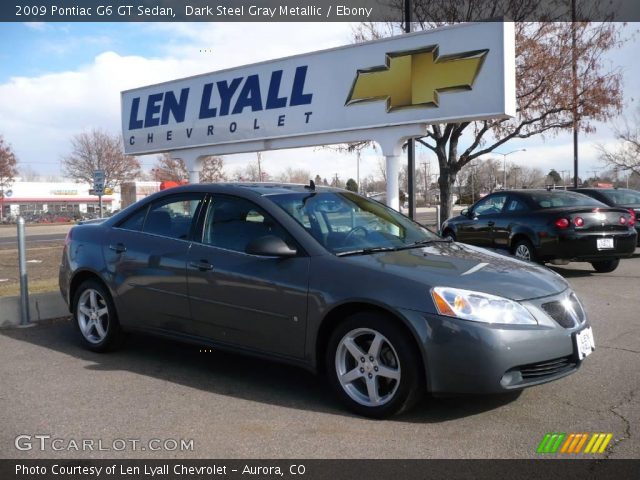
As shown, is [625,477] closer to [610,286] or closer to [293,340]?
[293,340]

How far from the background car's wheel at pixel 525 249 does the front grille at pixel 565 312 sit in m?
6.00

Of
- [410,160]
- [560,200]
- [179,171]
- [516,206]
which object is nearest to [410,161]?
[410,160]

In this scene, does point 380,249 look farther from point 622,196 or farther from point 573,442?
point 622,196

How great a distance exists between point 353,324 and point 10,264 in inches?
592

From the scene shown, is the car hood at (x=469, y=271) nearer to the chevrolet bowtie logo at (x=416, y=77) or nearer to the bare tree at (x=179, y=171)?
the chevrolet bowtie logo at (x=416, y=77)

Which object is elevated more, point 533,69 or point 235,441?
point 533,69

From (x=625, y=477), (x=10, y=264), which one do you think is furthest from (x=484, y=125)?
(x=625, y=477)

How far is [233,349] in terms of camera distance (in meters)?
4.54

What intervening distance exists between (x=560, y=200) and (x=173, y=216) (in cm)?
721

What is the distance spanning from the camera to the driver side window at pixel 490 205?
10.8m

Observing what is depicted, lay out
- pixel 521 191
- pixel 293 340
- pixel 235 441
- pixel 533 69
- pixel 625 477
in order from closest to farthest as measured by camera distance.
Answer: pixel 625 477 → pixel 235 441 → pixel 293 340 → pixel 521 191 → pixel 533 69

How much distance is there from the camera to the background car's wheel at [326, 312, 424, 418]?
3.68 metres

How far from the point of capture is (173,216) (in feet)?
17.2

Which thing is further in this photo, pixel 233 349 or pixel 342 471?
pixel 233 349
